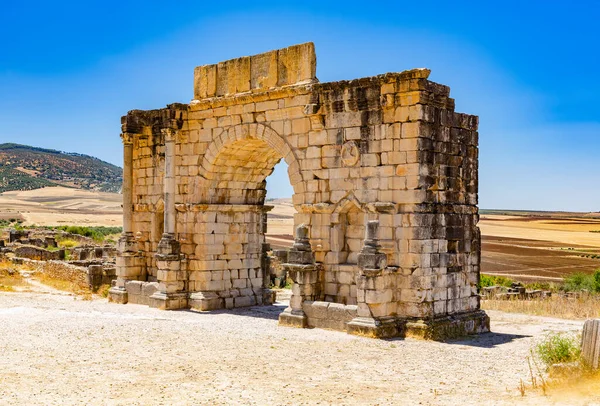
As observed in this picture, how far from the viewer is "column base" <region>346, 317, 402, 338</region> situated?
12164mm

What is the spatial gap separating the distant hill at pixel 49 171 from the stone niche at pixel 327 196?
108 meters

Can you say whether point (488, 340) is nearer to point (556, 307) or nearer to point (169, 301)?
point (556, 307)

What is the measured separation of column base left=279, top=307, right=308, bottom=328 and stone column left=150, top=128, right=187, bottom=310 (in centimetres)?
348

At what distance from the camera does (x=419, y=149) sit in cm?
1232

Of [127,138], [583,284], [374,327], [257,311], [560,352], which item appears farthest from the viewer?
[583,284]

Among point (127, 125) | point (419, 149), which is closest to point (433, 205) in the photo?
point (419, 149)

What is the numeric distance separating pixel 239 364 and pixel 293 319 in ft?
11.9

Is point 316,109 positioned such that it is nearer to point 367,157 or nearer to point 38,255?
point 367,157

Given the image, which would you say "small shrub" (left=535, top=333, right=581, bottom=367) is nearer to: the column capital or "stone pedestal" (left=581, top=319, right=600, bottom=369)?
"stone pedestal" (left=581, top=319, right=600, bottom=369)

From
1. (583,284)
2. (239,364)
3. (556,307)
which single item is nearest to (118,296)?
(239,364)

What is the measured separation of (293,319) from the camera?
44.7 feet

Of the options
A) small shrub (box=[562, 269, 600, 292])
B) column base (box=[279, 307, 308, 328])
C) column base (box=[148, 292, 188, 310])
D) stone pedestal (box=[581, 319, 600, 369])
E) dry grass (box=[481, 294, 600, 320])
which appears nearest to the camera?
stone pedestal (box=[581, 319, 600, 369])

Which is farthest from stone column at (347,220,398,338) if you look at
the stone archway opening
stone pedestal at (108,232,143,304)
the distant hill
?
the distant hill

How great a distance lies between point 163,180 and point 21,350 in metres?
7.06
